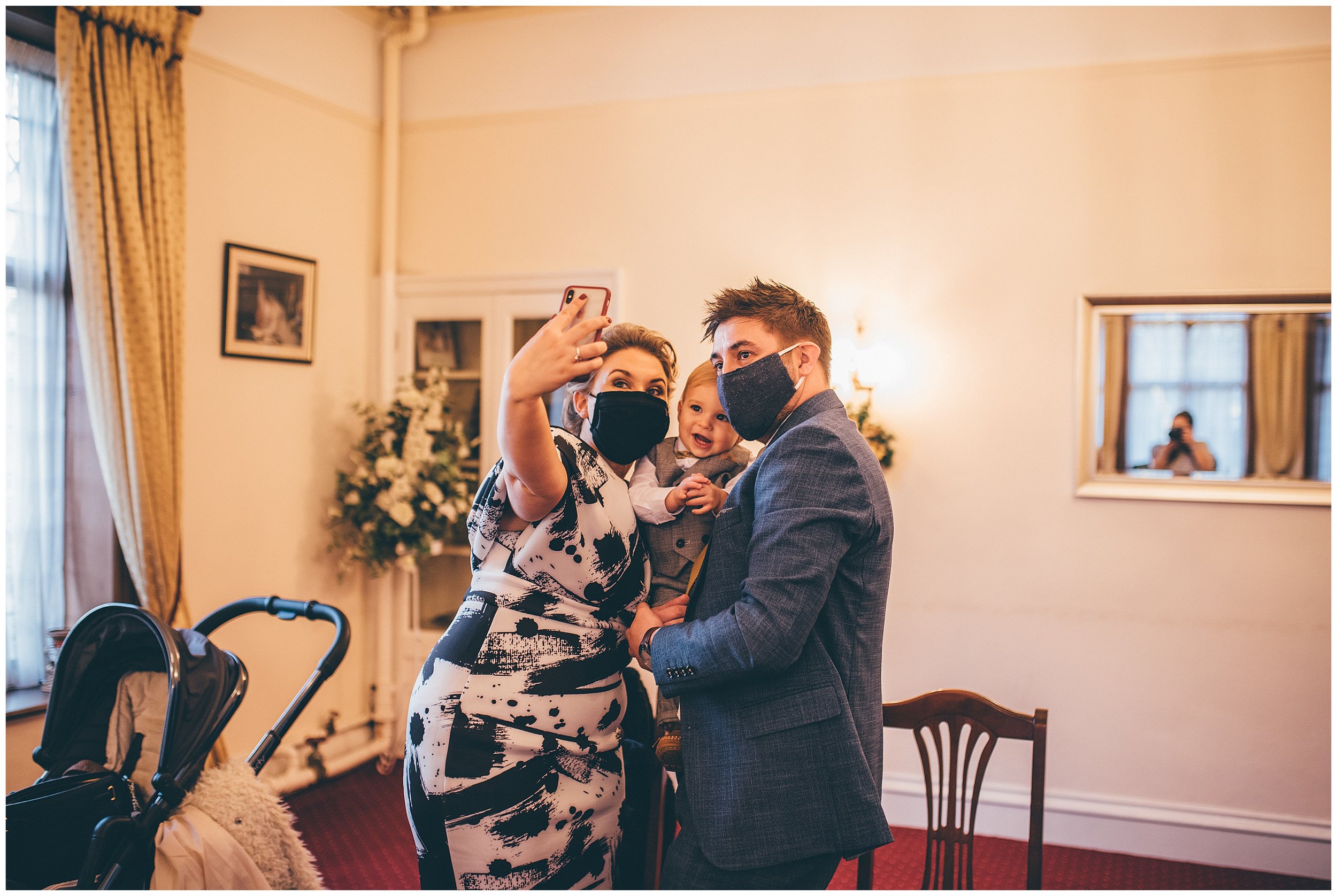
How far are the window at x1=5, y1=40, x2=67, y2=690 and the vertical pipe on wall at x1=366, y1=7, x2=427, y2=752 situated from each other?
4.63ft

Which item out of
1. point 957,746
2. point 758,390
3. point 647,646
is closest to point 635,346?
point 758,390

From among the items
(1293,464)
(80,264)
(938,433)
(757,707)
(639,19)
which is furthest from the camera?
(639,19)

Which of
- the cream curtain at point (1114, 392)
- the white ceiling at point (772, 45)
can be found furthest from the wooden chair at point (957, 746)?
the white ceiling at point (772, 45)

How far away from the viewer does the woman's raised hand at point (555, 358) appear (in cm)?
123

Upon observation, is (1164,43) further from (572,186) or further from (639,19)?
(572,186)

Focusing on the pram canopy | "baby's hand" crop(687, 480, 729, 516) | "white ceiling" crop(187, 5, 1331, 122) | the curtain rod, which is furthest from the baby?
the curtain rod

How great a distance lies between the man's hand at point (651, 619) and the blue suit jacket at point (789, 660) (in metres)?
0.07

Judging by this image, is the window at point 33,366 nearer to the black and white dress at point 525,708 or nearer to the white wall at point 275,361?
the white wall at point 275,361

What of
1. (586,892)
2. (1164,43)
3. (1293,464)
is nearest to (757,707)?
(586,892)

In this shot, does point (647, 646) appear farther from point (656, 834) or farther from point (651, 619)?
point (656, 834)

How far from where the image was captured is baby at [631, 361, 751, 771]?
65.6 inches

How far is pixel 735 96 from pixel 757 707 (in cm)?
318

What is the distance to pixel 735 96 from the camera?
12.5 feet

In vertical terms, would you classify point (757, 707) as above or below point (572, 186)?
below
